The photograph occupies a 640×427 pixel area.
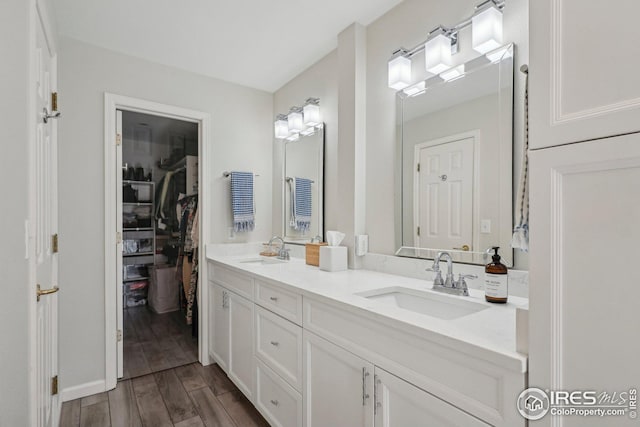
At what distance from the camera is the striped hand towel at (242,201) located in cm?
288

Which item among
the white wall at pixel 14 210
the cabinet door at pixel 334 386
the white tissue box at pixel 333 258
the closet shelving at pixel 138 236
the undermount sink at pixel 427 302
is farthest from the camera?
the closet shelving at pixel 138 236

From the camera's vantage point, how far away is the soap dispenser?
129 cm

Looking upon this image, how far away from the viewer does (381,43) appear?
2.05 m

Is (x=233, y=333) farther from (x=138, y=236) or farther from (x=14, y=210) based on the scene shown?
(x=138, y=236)

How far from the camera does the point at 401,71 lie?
1839 millimetres

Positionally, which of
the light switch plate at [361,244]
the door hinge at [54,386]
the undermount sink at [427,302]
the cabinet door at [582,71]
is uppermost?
the cabinet door at [582,71]

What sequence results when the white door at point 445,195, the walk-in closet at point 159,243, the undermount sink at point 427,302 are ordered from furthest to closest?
the walk-in closet at point 159,243 < the white door at point 445,195 < the undermount sink at point 427,302

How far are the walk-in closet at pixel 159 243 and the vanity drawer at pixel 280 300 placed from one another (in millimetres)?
1393

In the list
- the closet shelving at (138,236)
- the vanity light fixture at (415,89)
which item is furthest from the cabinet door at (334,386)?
the closet shelving at (138,236)

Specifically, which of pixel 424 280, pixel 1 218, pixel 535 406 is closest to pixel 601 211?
pixel 535 406

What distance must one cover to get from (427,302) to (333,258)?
71 centimetres

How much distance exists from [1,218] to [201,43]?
1.83 meters

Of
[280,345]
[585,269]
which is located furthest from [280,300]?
[585,269]

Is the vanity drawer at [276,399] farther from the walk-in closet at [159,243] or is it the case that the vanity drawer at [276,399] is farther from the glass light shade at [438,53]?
the glass light shade at [438,53]
